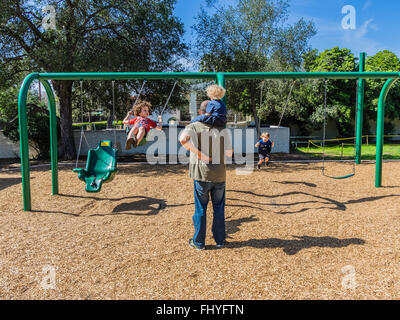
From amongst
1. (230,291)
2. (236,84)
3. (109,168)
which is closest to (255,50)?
(236,84)

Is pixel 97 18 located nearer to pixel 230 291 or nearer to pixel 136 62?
pixel 136 62

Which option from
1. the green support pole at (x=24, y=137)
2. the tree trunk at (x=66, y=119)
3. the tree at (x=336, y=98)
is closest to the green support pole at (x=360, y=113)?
the green support pole at (x=24, y=137)

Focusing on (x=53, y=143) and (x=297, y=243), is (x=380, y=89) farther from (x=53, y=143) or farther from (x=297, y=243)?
(x=53, y=143)

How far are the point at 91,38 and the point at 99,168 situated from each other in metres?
6.46

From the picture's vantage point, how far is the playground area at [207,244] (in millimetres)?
2844

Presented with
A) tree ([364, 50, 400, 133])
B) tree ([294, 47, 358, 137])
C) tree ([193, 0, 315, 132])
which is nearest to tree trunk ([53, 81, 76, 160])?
tree ([193, 0, 315, 132])

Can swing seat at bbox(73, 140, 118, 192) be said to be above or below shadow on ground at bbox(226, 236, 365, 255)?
above

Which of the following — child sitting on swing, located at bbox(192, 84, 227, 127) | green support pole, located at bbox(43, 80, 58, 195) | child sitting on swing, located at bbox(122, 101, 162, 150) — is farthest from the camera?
green support pole, located at bbox(43, 80, 58, 195)

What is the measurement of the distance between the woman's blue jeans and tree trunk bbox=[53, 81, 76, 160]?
9.92 meters

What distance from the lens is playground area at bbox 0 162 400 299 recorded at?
284 cm

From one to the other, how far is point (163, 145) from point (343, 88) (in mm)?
13302

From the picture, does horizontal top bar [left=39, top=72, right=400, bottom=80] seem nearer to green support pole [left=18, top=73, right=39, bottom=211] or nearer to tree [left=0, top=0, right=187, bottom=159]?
green support pole [left=18, top=73, right=39, bottom=211]

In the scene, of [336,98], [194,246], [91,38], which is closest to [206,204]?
[194,246]
